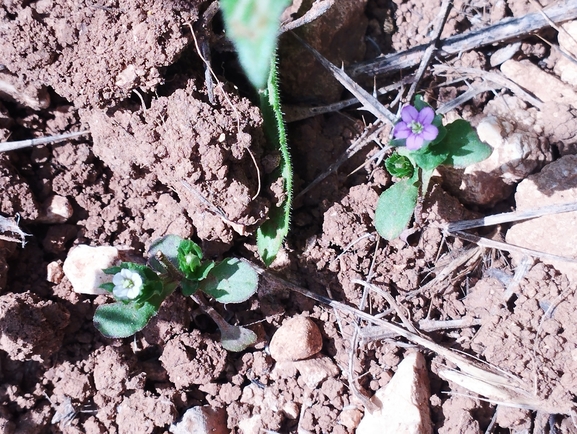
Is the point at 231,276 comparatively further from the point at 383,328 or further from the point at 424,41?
the point at 424,41

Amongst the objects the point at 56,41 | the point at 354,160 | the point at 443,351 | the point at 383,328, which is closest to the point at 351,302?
the point at 383,328

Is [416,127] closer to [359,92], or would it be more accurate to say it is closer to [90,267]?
[359,92]

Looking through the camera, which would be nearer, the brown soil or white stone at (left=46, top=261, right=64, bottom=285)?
the brown soil

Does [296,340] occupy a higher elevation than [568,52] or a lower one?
lower

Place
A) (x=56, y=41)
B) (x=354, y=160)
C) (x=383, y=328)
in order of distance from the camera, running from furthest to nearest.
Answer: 1. (x=354, y=160)
2. (x=383, y=328)
3. (x=56, y=41)

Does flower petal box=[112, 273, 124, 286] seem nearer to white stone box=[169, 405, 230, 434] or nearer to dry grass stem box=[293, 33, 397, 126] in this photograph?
white stone box=[169, 405, 230, 434]

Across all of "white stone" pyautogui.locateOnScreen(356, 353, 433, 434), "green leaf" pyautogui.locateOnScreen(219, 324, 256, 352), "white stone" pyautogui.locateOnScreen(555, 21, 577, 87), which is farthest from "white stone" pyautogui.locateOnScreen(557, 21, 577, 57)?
"green leaf" pyautogui.locateOnScreen(219, 324, 256, 352)

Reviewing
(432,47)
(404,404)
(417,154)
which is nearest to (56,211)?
(417,154)
